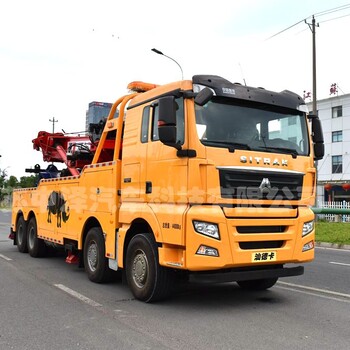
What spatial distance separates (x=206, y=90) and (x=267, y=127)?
1.13 m

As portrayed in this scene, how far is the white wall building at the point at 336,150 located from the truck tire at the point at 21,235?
1380 inches

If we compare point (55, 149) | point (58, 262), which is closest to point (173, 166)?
point (58, 262)

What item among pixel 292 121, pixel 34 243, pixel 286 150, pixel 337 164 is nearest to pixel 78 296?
pixel 286 150

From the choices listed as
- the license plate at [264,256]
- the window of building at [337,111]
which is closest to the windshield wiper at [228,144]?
the license plate at [264,256]

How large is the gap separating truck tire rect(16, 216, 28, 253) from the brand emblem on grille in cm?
793

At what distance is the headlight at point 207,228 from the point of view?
17.9ft

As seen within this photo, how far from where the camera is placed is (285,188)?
6.14m

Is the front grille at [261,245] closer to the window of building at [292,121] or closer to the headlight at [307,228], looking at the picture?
the headlight at [307,228]

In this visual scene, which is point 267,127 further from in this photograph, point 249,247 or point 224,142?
point 249,247

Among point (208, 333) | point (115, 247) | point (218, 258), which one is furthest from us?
point (115, 247)

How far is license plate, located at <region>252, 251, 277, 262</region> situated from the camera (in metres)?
5.76

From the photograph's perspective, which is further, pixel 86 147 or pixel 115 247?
pixel 86 147

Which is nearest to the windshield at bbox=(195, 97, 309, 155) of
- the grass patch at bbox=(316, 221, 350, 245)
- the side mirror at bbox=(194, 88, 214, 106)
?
the side mirror at bbox=(194, 88, 214, 106)

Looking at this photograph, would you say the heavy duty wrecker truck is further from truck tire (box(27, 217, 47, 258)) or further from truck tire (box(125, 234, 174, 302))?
truck tire (box(27, 217, 47, 258))
